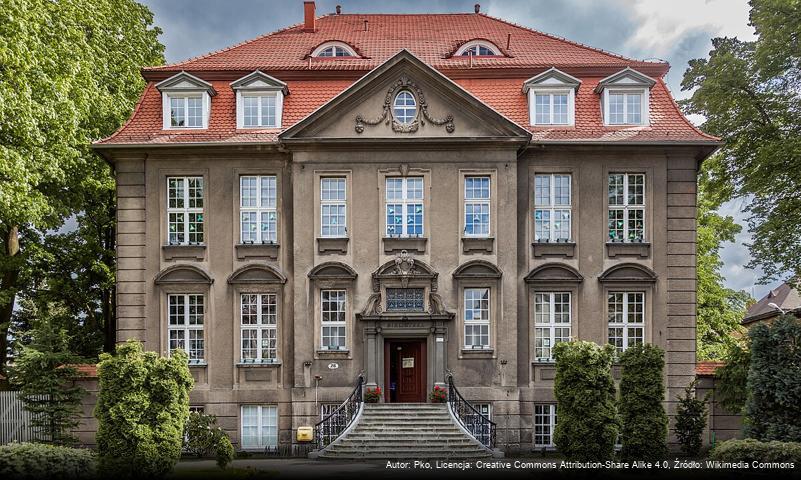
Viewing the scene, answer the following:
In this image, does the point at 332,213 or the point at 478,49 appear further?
the point at 478,49

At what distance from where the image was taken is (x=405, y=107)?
977 inches

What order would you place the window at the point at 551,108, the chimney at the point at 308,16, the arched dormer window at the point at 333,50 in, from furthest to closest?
the chimney at the point at 308,16, the arched dormer window at the point at 333,50, the window at the point at 551,108

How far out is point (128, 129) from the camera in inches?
993

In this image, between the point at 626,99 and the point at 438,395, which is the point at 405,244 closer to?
the point at 438,395

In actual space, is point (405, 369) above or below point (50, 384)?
above

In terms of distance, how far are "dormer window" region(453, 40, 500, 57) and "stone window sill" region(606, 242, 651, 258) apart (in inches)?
327

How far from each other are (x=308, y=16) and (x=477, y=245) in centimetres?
1162

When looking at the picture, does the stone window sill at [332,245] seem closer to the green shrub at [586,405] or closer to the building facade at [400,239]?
the building facade at [400,239]

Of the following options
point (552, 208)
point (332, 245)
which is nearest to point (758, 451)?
point (552, 208)

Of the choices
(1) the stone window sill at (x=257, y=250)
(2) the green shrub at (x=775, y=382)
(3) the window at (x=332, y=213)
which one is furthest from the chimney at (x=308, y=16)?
(2) the green shrub at (x=775, y=382)

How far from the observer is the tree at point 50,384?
2280 cm

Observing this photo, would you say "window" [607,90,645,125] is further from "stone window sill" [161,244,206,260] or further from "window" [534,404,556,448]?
"stone window sill" [161,244,206,260]

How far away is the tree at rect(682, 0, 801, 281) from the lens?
24.0 m

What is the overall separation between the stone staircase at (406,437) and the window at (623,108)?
37.1ft
